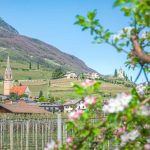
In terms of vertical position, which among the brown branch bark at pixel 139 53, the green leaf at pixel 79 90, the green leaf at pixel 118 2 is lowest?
the green leaf at pixel 79 90

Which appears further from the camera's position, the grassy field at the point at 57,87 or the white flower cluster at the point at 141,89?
the grassy field at the point at 57,87

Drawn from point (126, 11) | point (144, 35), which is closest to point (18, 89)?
point (144, 35)

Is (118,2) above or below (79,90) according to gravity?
above

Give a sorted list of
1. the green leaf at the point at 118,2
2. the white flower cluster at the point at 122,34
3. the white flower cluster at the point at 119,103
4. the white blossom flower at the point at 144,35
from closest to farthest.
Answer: the white flower cluster at the point at 119,103
the green leaf at the point at 118,2
the white flower cluster at the point at 122,34
the white blossom flower at the point at 144,35

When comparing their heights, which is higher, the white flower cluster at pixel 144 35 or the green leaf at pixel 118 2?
the green leaf at pixel 118 2

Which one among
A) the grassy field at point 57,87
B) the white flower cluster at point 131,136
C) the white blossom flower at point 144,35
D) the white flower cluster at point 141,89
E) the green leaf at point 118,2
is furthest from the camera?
the grassy field at point 57,87

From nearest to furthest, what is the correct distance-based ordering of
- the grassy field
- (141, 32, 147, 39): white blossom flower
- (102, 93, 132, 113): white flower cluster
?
(102, 93, 132, 113): white flower cluster < (141, 32, 147, 39): white blossom flower < the grassy field

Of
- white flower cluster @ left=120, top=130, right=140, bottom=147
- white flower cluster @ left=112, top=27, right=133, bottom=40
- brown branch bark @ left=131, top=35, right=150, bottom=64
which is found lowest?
white flower cluster @ left=120, top=130, right=140, bottom=147

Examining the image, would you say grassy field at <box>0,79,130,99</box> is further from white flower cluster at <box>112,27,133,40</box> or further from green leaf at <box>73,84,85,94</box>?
green leaf at <box>73,84,85,94</box>

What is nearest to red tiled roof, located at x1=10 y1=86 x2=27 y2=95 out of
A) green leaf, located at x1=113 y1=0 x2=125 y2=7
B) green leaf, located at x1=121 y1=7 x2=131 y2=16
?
green leaf, located at x1=121 y1=7 x2=131 y2=16

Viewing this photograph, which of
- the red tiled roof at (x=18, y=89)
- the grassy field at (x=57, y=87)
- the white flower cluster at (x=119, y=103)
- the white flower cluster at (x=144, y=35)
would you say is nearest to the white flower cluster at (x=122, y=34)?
the white flower cluster at (x=144, y=35)

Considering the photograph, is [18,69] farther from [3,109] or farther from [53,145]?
[53,145]

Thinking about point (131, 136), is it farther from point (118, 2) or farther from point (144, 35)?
point (144, 35)

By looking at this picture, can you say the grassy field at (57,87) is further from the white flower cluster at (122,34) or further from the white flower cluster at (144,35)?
the white flower cluster at (122,34)
